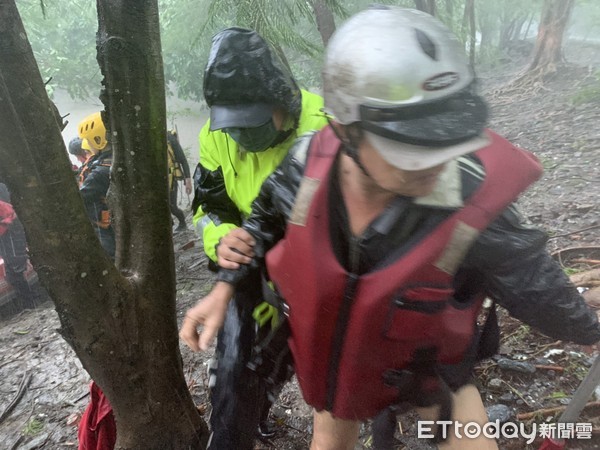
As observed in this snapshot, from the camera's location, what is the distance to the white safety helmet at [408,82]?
3.72 ft

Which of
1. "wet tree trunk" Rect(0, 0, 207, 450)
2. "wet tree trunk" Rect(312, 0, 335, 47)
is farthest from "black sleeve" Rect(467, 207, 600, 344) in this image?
"wet tree trunk" Rect(312, 0, 335, 47)

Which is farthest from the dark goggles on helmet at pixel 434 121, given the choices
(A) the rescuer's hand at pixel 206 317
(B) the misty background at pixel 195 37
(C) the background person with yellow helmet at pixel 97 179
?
(B) the misty background at pixel 195 37

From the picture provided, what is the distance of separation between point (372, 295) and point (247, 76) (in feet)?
3.94

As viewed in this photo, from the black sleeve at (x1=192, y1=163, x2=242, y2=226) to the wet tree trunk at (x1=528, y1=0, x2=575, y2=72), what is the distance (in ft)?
43.2

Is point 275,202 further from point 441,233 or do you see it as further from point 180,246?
point 180,246

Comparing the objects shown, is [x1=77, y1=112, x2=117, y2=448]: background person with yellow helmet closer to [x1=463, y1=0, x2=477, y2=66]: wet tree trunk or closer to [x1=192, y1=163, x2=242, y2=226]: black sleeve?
[x1=192, y1=163, x2=242, y2=226]: black sleeve

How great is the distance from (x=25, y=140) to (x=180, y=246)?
5.79 m

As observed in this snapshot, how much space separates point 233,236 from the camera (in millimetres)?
1753

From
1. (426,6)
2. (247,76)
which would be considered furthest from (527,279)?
(426,6)

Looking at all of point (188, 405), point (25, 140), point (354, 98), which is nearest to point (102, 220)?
point (188, 405)

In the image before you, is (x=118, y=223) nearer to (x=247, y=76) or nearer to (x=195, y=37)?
(x=247, y=76)

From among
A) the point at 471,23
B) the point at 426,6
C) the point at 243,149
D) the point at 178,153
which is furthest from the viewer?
the point at 471,23

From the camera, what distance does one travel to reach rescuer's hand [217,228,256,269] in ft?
5.64

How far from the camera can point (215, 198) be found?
2240 mm
